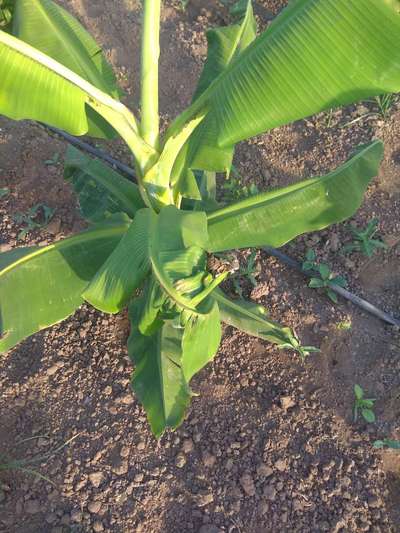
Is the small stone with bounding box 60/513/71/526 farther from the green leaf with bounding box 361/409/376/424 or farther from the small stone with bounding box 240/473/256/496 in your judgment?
the green leaf with bounding box 361/409/376/424

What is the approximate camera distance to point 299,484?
6.41 ft

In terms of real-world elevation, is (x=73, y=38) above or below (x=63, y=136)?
above

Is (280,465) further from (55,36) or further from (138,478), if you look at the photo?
(55,36)

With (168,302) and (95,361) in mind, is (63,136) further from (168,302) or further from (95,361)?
(168,302)

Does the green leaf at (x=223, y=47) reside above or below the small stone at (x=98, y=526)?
above

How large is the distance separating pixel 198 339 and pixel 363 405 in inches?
44.4

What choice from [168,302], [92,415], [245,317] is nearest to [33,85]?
[168,302]

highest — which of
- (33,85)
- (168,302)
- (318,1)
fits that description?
(33,85)

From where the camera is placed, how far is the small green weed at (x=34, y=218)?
2.50 m

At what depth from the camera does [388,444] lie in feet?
6.59

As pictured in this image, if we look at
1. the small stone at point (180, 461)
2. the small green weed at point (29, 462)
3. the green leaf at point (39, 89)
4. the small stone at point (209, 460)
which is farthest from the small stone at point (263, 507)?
the green leaf at point (39, 89)

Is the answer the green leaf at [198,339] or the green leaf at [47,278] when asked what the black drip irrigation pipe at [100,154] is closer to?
the green leaf at [47,278]

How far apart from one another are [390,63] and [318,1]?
0.76ft

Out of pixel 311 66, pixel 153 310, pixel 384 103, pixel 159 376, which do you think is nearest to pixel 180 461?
pixel 159 376
